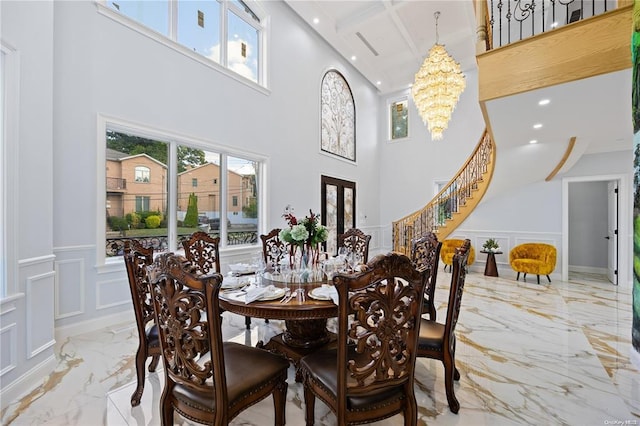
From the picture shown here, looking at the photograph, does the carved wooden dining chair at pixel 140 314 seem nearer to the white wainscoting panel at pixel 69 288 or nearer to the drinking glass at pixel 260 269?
the drinking glass at pixel 260 269

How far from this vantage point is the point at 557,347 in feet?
9.62

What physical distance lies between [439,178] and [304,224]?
6.72 m

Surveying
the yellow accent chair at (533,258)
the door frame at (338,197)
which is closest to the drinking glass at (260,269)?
the door frame at (338,197)

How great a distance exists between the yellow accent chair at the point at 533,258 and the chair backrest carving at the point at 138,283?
6.39 meters

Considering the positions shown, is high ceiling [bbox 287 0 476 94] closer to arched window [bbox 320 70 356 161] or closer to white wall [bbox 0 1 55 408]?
arched window [bbox 320 70 356 161]

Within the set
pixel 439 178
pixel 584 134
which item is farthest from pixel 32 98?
pixel 439 178

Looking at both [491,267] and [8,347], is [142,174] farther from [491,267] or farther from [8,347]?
[491,267]

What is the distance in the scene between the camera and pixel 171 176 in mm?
4000

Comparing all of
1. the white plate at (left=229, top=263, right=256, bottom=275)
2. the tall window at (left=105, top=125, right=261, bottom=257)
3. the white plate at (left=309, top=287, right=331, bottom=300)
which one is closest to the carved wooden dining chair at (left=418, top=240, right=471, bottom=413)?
the white plate at (left=309, top=287, right=331, bottom=300)

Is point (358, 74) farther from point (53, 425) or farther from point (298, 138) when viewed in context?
point (53, 425)

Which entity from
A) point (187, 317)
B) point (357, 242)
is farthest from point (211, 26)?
point (187, 317)

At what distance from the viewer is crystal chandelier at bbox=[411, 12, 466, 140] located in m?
4.94

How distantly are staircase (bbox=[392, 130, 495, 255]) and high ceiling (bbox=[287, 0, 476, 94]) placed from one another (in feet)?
8.73

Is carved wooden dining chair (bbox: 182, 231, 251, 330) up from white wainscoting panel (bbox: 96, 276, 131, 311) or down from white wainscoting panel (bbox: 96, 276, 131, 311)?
up
